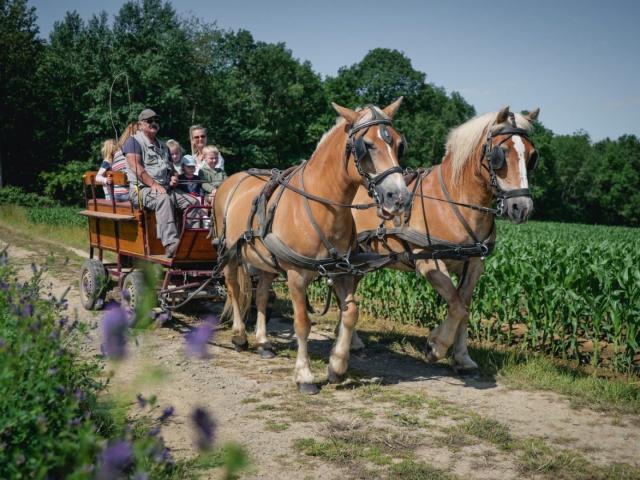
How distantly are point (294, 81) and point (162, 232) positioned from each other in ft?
144

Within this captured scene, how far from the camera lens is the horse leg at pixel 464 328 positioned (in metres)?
5.87

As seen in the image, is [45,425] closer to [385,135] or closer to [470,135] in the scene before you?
[385,135]

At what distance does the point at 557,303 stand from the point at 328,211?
11.7 ft

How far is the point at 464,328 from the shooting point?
19.8 feet

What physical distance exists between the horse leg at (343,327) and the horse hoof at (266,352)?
1241 mm

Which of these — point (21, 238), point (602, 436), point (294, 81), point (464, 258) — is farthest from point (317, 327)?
point (294, 81)

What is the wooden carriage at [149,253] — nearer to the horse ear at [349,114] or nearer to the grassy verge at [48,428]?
the horse ear at [349,114]

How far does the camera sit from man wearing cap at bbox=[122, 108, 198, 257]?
7062mm

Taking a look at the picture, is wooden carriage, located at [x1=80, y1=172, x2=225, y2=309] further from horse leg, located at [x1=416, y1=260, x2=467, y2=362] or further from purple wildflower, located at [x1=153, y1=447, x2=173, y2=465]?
purple wildflower, located at [x1=153, y1=447, x2=173, y2=465]

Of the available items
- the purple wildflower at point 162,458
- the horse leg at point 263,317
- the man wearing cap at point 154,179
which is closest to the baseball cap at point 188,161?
the man wearing cap at point 154,179

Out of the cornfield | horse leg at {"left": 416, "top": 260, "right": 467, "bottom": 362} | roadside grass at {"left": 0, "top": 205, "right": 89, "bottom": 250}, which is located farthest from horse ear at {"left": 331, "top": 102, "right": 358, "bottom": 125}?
roadside grass at {"left": 0, "top": 205, "right": 89, "bottom": 250}

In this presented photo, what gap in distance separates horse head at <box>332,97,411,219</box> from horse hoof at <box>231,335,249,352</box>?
2841 millimetres

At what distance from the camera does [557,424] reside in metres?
4.63

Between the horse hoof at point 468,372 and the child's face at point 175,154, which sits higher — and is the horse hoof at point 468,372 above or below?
below
